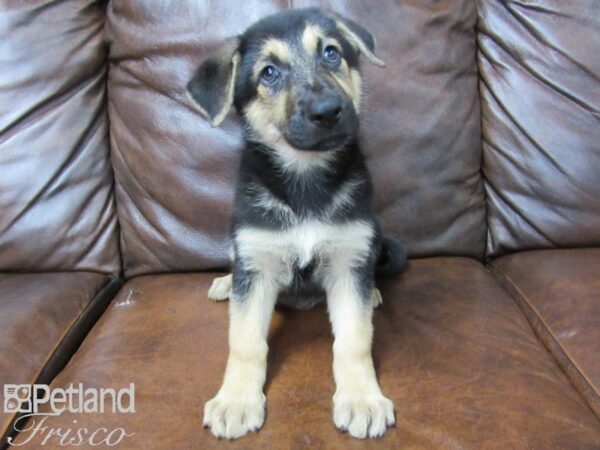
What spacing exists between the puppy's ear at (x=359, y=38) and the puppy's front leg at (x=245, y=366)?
87 centimetres

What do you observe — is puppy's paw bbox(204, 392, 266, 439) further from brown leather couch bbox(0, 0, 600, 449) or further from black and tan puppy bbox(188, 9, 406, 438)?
brown leather couch bbox(0, 0, 600, 449)

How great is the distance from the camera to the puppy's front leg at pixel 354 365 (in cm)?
143

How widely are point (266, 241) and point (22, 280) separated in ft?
3.73

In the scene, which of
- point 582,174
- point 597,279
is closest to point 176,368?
point 597,279

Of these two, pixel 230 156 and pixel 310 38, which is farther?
pixel 230 156

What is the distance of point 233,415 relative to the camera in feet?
4.76

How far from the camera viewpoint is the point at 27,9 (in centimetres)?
228

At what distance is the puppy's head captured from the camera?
163cm

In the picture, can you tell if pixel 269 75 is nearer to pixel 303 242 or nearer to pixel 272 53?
pixel 272 53

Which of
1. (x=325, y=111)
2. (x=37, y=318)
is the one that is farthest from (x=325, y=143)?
(x=37, y=318)

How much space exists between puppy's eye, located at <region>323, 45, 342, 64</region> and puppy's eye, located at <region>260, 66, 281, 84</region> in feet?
0.60

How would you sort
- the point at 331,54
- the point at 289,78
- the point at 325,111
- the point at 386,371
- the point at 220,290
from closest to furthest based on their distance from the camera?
1. the point at 325,111
2. the point at 386,371
3. the point at 289,78
4. the point at 331,54
5. the point at 220,290

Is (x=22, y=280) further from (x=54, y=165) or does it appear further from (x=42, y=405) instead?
(x=42, y=405)

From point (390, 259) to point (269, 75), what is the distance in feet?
2.93
